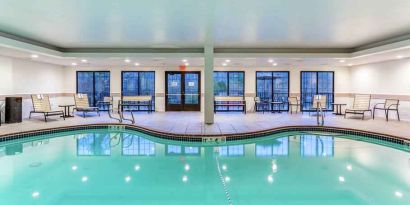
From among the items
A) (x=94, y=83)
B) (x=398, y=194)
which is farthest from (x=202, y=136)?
(x=94, y=83)

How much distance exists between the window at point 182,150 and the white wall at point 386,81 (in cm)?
746

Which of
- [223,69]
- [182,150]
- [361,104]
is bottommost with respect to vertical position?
[182,150]

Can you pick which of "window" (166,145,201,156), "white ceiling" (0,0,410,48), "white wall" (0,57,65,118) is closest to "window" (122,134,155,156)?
"window" (166,145,201,156)

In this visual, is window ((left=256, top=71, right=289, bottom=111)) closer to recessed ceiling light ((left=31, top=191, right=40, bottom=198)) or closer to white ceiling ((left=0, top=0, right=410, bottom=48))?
white ceiling ((left=0, top=0, right=410, bottom=48))

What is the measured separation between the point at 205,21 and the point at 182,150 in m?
2.65

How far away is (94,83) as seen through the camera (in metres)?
12.7

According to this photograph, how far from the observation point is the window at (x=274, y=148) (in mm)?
5477

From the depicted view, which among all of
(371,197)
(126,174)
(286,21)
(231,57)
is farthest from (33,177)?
(231,57)

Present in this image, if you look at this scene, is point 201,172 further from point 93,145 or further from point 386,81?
point 386,81

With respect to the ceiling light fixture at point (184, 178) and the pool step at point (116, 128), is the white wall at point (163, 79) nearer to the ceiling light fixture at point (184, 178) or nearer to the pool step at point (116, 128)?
the pool step at point (116, 128)

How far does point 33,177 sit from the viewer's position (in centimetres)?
409

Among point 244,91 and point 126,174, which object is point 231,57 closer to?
point 244,91

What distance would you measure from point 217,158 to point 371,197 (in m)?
2.53

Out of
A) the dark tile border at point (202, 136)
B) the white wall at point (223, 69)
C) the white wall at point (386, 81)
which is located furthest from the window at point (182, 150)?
the white wall at point (386, 81)
